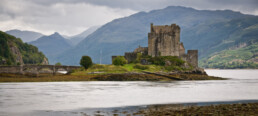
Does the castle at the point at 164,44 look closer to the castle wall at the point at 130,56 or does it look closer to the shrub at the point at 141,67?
the castle wall at the point at 130,56

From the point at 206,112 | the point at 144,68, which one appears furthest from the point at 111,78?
the point at 206,112

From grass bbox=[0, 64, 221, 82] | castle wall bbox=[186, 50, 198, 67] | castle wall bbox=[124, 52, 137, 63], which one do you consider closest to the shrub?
grass bbox=[0, 64, 221, 82]

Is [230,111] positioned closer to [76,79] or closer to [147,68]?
[76,79]

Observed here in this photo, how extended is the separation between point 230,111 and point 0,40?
18133 cm

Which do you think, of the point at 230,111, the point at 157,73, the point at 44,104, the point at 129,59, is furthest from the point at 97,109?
the point at 129,59

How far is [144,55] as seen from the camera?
137 m

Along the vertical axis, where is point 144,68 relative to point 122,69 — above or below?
above

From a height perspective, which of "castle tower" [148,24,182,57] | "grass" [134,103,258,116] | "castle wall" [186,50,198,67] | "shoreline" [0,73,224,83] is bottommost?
"grass" [134,103,258,116]

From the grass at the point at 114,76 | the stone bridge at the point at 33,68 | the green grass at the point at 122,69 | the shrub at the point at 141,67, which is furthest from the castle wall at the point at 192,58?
the stone bridge at the point at 33,68

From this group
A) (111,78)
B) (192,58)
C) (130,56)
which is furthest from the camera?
(192,58)

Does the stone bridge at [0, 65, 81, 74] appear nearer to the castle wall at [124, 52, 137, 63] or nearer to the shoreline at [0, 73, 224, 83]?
the shoreline at [0, 73, 224, 83]

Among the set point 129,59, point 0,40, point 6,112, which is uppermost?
point 0,40

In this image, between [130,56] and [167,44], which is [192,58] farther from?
[130,56]

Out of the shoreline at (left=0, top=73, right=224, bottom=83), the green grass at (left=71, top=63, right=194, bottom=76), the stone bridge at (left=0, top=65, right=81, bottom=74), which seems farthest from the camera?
the stone bridge at (left=0, top=65, right=81, bottom=74)
